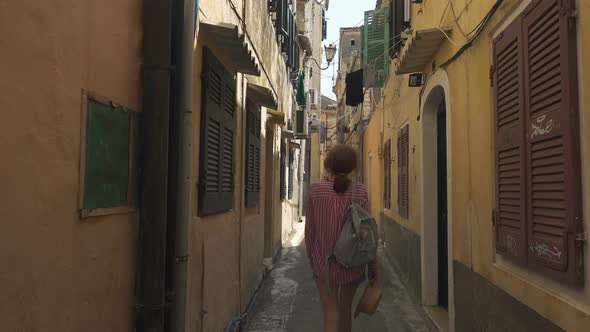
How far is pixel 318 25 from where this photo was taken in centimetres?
2650

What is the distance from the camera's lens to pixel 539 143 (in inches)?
109

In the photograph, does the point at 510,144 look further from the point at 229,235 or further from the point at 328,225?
the point at 229,235

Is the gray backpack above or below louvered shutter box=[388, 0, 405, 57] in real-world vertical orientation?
below

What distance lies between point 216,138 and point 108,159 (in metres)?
2.07

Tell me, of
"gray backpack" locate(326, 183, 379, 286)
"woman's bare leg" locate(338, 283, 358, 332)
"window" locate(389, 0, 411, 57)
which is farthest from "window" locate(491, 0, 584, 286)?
"window" locate(389, 0, 411, 57)

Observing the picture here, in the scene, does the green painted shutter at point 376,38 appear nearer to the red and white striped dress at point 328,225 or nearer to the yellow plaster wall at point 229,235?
the yellow plaster wall at point 229,235

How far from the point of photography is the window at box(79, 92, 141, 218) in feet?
7.08

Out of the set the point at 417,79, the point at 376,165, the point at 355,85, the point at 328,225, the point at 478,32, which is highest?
the point at 355,85

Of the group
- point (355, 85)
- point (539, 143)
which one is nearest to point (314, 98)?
point (355, 85)

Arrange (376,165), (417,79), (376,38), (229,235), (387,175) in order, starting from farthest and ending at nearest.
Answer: (376,165), (387,175), (376,38), (417,79), (229,235)

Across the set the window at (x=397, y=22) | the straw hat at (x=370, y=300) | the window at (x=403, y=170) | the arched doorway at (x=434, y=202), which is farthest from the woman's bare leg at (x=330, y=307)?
the window at (x=397, y=22)

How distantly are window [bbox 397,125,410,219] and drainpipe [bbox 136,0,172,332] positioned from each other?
18.3 ft

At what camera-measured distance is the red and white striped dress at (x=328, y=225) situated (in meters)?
3.32

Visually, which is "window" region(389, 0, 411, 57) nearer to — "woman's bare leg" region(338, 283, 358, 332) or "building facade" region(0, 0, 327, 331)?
"building facade" region(0, 0, 327, 331)
